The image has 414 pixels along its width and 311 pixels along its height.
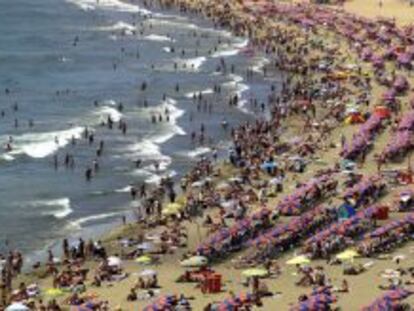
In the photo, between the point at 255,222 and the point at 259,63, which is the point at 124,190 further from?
the point at 259,63

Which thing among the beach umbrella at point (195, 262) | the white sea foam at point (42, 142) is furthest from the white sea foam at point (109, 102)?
the beach umbrella at point (195, 262)

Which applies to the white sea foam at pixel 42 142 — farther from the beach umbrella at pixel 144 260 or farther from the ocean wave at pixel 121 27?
the ocean wave at pixel 121 27

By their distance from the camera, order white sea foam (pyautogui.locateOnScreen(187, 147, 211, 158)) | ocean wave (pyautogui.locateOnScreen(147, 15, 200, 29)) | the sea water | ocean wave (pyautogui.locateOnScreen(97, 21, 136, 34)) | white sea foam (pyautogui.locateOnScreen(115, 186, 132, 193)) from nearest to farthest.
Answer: the sea water, white sea foam (pyautogui.locateOnScreen(115, 186, 132, 193)), white sea foam (pyautogui.locateOnScreen(187, 147, 211, 158)), ocean wave (pyautogui.locateOnScreen(97, 21, 136, 34)), ocean wave (pyautogui.locateOnScreen(147, 15, 200, 29))

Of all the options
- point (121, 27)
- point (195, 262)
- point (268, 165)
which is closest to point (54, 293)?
point (195, 262)

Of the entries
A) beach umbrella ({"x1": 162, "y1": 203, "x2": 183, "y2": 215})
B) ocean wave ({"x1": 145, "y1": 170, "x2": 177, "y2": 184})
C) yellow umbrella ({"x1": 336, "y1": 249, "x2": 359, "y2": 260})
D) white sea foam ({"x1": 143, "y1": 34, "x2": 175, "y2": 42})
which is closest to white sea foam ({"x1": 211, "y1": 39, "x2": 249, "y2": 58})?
white sea foam ({"x1": 143, "y1": 34, "x2": 175, "y2": 42})

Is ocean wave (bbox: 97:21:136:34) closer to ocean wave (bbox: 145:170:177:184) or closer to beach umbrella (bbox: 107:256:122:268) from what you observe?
ocean wave (bbox: 145:170:177:184)
